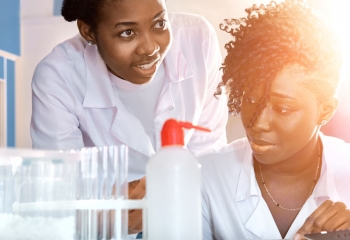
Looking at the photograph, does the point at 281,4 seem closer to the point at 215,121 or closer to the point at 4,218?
the point at 215,121

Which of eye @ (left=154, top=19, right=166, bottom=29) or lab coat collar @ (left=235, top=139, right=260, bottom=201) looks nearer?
lab coat collar @ (left=235, top=139, right=260, bottom=201)

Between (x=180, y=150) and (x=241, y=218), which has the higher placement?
(x=180, y=150)

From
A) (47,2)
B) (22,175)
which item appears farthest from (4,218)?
(47,2)

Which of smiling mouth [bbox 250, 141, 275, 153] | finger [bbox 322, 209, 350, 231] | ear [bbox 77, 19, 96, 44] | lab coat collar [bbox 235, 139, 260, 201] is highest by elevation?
ear [bbox 77, 19, 96, 44]

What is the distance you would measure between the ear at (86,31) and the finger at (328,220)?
73cm

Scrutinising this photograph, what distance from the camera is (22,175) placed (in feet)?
2.97

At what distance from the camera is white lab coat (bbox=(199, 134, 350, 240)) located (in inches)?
47.3

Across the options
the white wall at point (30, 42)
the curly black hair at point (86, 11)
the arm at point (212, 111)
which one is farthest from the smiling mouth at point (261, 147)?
the white wall at point (30, 42)

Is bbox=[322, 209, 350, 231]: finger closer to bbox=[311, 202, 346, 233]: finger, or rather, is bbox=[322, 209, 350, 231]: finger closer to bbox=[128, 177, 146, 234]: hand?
bbox=[311, 202, 346, 233]: finger

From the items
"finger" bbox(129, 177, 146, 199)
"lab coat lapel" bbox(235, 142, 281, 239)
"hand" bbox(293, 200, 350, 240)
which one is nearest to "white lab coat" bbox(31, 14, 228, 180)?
"lab coat lapel" bbox(235, 142, 281, 239)

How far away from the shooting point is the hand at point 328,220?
1.04m

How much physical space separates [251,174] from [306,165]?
0.45 feet

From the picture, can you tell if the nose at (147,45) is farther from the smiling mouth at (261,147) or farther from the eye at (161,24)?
the smiling mouth at (261,147)

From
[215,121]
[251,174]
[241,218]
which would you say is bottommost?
[241,218]
